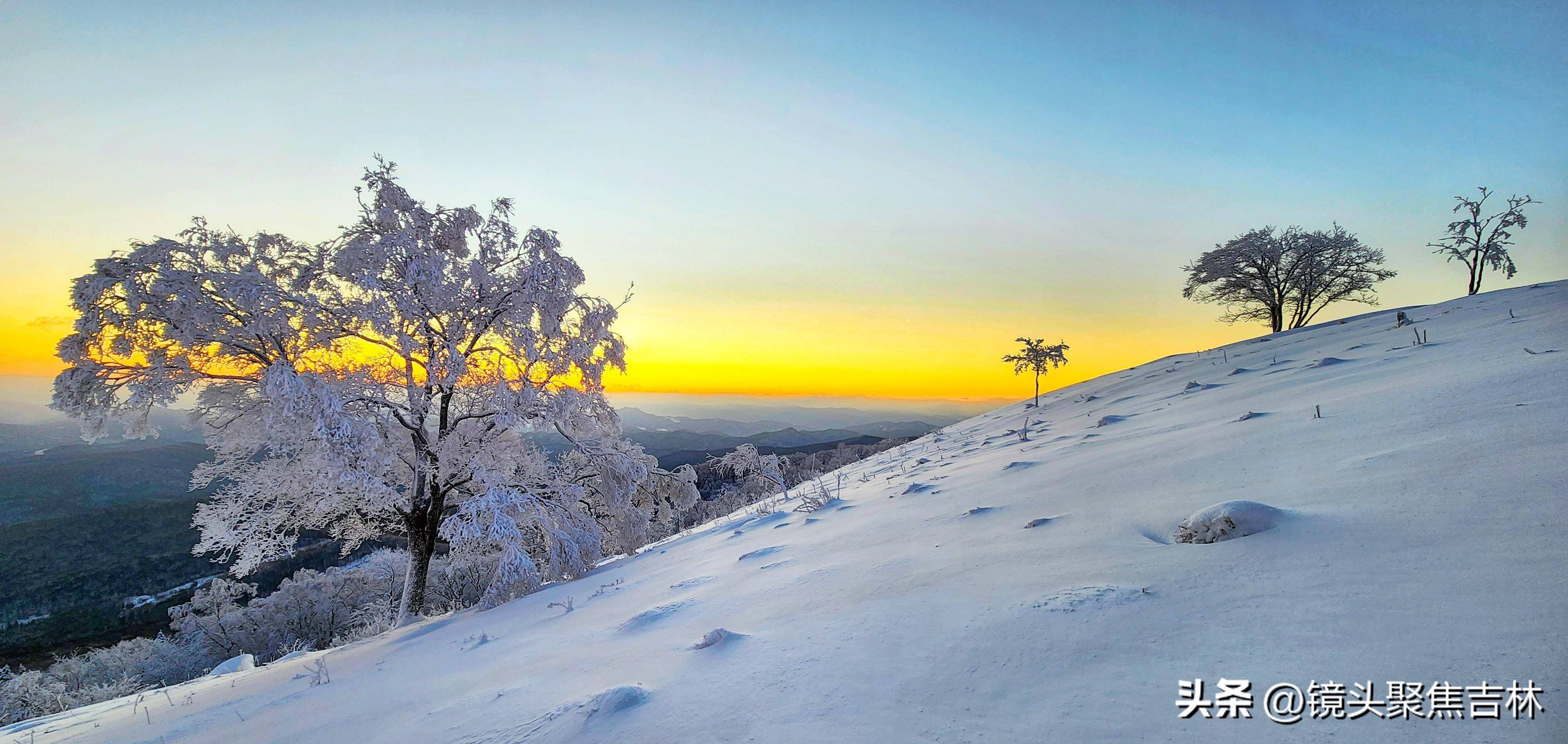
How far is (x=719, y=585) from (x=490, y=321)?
27.1 ft

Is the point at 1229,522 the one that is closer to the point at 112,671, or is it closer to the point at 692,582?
the point at 692,582

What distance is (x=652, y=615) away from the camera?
3395 mm

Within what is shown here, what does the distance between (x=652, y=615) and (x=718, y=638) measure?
1.12m

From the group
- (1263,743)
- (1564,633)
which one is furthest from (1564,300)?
(1263,743)

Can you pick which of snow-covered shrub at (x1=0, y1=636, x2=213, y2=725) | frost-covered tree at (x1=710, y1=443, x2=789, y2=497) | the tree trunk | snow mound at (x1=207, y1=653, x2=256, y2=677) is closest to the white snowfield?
snow mound at (x1=207, y1=653, x2=256, y2=677)

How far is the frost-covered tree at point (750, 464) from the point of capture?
8.86 meters

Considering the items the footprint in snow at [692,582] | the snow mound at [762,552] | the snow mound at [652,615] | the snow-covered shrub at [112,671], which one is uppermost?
the snow mound at [762,552]

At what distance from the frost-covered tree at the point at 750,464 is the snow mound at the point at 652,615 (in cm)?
495

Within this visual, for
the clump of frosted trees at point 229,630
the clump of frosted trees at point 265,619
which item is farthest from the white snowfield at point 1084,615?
the clump of frosted trees at point 229,630

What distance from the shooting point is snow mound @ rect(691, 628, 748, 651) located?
7.97 ft

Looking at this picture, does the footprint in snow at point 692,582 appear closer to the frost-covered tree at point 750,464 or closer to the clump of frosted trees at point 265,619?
the frost-covered tree at point 750,464

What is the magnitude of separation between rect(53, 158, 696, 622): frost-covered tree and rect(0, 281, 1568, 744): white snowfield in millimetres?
3945

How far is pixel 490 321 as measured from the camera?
10031 mm

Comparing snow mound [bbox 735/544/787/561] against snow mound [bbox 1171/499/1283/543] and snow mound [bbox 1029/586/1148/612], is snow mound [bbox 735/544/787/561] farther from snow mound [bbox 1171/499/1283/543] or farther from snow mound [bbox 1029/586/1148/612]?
snow mound [bbox 1171/499/1283/543]
